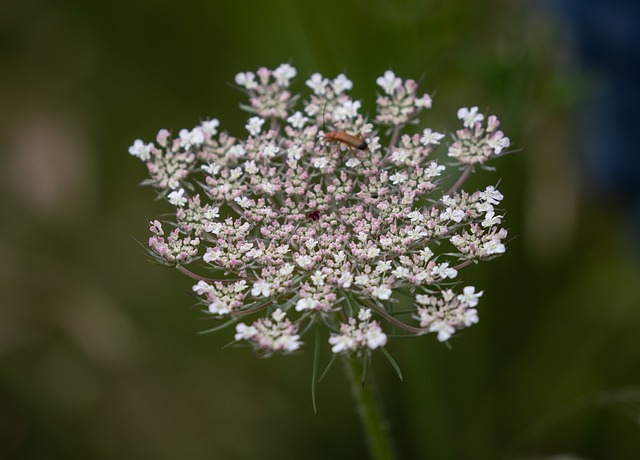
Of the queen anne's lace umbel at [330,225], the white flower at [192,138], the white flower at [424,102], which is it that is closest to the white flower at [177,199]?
the queen anne's lace umbel at [330,225]

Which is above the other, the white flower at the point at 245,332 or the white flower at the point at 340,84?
the white flower at the point at 340,84

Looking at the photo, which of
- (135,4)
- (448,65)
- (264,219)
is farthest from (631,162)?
(135,4)

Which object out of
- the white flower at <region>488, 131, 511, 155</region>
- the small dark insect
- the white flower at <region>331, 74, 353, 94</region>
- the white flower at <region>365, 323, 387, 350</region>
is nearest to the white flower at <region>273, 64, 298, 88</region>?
the white flower at <region>331, 74, 353, 94</region>

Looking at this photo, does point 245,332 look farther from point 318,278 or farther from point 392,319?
point 392,319

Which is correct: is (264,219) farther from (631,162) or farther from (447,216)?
(631,162)

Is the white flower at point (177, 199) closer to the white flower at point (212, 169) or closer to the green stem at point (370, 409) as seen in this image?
the white flower at point (212, 169)

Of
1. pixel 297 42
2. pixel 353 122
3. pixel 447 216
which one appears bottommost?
pixel 447 216

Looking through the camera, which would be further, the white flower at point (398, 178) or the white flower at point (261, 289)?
the white flower at point (398, 178)
